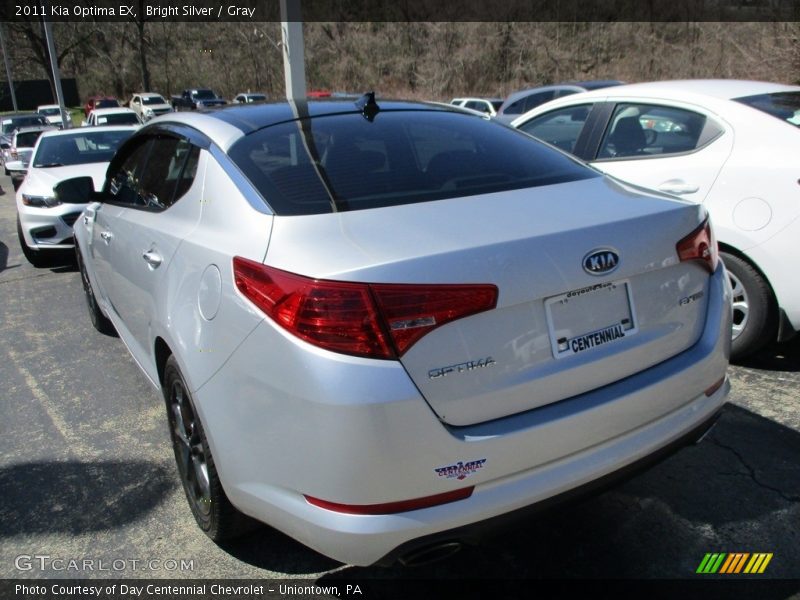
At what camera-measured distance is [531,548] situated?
8.32ft

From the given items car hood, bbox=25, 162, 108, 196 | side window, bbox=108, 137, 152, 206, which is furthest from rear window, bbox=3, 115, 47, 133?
side window, bbox=108, 137, 152, 206

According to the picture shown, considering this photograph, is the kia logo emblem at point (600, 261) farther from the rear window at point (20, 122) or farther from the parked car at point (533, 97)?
the rear window at point (20, 122)

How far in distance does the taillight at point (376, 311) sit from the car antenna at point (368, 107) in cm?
137

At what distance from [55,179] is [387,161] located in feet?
21.6

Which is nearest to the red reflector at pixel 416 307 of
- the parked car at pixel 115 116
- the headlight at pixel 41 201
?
the headlight at pixel 41 201

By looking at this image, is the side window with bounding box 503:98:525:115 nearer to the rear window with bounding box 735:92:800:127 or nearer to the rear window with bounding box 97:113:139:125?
the rear window with bounding box 735:92:800:127

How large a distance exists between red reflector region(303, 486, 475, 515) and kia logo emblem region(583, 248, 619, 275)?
2.37 feet

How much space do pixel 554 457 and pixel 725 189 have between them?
2647 mm

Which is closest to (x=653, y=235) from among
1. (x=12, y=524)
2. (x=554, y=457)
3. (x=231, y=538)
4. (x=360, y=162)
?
(x=554, y=457)

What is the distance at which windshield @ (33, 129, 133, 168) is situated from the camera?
8.62 meters

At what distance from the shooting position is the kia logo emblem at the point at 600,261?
75.3 inches

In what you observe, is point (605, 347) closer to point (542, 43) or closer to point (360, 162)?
point (360, 162)

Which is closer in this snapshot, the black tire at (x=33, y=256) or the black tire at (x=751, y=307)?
the black tire at (x=751, y=307)

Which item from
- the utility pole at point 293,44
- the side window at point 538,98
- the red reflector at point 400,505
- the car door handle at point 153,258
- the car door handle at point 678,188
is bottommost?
the red reflector at point 400,505
